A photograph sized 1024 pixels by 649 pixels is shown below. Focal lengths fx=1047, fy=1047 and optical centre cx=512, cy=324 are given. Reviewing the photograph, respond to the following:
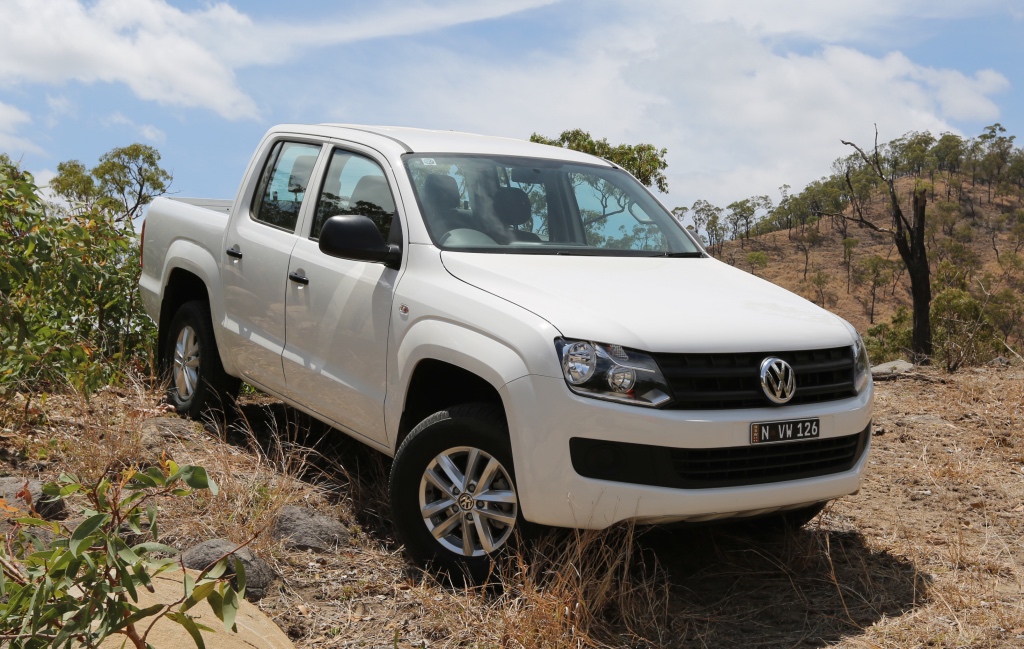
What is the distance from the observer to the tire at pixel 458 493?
4082 millimetres

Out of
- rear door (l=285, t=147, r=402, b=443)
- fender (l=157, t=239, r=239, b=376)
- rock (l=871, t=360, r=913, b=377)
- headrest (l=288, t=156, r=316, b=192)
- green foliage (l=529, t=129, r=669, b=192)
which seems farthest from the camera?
green foliage (l=529, t=129, r=669, b=192)

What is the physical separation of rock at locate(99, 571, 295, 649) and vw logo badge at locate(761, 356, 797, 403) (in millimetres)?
2034

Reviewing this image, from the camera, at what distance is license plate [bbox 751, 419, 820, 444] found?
400cm

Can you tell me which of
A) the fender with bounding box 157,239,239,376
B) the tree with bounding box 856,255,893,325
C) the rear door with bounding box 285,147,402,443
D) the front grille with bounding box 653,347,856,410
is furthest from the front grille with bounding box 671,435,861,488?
the tree with bounding box 856,255,893,325

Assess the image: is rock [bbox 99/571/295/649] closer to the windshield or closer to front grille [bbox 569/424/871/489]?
front grille [bbox 569/424/871/489]

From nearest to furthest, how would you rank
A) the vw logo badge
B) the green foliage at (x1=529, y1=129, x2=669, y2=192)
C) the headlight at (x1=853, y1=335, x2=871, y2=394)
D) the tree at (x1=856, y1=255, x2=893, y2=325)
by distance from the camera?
the vw logo badge, the headlight at (x1=853, y1=335, x2=871, y2=394), the green foliage at (x1=529, y1=129, x2=669, y2=192), the tree at (x1=856, y1=255, x2=893, y2=325)

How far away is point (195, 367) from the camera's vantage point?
677cm

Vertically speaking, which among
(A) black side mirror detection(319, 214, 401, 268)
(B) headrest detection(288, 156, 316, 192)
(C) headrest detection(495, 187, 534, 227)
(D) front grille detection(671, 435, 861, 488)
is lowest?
(D) front grille detection(671, 435, 861, 488)

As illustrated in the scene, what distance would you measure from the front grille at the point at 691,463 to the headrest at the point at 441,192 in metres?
1.61

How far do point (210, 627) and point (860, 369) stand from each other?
2.89 meters

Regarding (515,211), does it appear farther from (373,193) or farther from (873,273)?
(873,273)

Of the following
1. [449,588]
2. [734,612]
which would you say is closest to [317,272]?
[449,588]

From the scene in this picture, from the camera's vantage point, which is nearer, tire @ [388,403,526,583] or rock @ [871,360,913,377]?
tire @ [388,403,526,583]

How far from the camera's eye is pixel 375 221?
16.9ft
